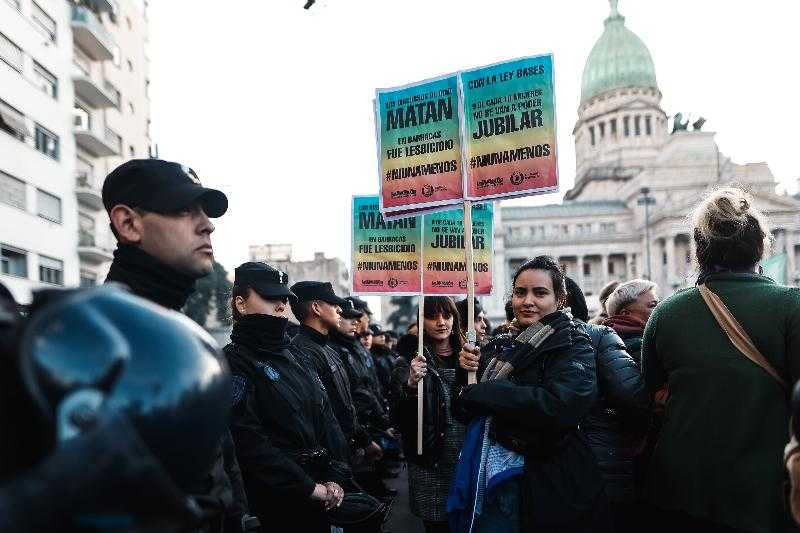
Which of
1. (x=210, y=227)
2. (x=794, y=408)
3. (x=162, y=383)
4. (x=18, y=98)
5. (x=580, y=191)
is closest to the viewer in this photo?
(x=162, y=383)

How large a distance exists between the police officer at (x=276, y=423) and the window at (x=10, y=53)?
20413mm

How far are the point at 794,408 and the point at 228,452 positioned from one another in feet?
5.01

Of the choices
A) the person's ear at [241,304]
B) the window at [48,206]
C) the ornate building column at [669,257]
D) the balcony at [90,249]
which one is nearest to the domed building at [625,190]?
the ornate building column at [669,257]

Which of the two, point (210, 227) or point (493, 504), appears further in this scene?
point (493, 504)

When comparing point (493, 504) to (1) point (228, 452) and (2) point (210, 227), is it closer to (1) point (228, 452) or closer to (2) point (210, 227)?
(1) point (228, 452)

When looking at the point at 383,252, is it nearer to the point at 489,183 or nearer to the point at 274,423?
the point at 489,183

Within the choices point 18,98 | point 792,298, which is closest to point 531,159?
point 792,298

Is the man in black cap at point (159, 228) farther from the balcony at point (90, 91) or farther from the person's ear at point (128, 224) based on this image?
the balcony at point (90, 91)

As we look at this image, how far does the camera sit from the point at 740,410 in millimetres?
2398

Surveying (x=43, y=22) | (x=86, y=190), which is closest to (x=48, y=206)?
(x=86, y=190)

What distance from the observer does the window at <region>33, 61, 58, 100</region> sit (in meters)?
22.3

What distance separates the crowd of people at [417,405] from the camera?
0.87 metres

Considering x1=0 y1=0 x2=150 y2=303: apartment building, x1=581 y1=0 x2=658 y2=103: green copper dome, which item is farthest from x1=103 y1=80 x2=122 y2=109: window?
x1=581 y1=0 x2=658 y2=103: green copper dome

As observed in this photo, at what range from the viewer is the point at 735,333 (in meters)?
2.46
